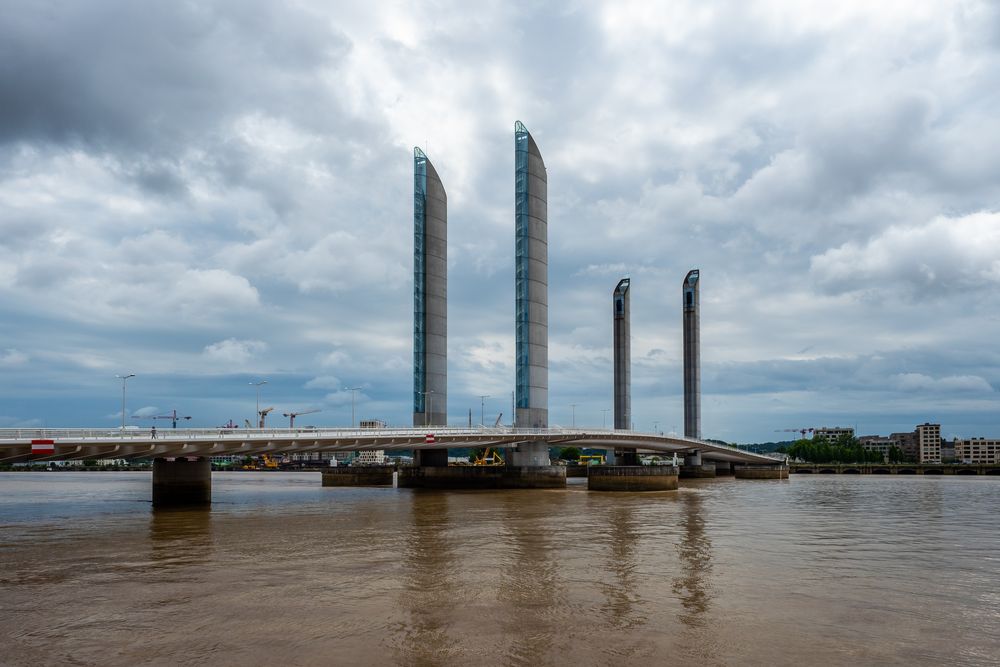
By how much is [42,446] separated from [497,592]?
29.3m

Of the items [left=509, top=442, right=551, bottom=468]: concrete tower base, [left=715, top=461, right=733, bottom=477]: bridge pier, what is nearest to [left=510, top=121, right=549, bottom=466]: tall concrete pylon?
[left=509, top=442, right=551, bottom=468]: concrete tower base

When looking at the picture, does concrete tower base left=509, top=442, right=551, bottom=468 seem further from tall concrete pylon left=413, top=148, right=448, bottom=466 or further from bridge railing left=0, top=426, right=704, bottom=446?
tall concrete pylon left=413, top=148, right=448, bottom=466

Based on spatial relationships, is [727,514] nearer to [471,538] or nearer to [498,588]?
[471,538]

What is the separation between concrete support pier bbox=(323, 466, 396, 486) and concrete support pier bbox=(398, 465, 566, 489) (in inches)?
329

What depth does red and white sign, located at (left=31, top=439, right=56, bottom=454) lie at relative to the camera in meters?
40.2

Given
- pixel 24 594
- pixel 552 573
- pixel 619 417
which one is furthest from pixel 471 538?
pixel 619 417

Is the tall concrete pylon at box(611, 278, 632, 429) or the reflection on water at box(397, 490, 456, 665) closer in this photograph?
the reflection on water at box(397, 490, 456, 665)

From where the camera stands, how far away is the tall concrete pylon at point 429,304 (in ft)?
331

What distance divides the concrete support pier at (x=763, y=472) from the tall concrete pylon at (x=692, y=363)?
80.2 ft

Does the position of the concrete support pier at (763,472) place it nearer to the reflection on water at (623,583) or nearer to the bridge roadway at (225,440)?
the bridge roadway at (225,440)

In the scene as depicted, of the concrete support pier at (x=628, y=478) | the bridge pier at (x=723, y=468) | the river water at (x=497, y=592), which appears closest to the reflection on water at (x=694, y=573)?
the river water at (x=497, y=592)

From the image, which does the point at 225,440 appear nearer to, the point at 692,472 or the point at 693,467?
the point at 692,472

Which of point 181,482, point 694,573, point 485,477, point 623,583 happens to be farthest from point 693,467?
point 623,583

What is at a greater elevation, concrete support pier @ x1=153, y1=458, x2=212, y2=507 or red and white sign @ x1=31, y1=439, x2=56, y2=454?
red and white sign @ x1=31, y1=439, x2=56, y2=454
